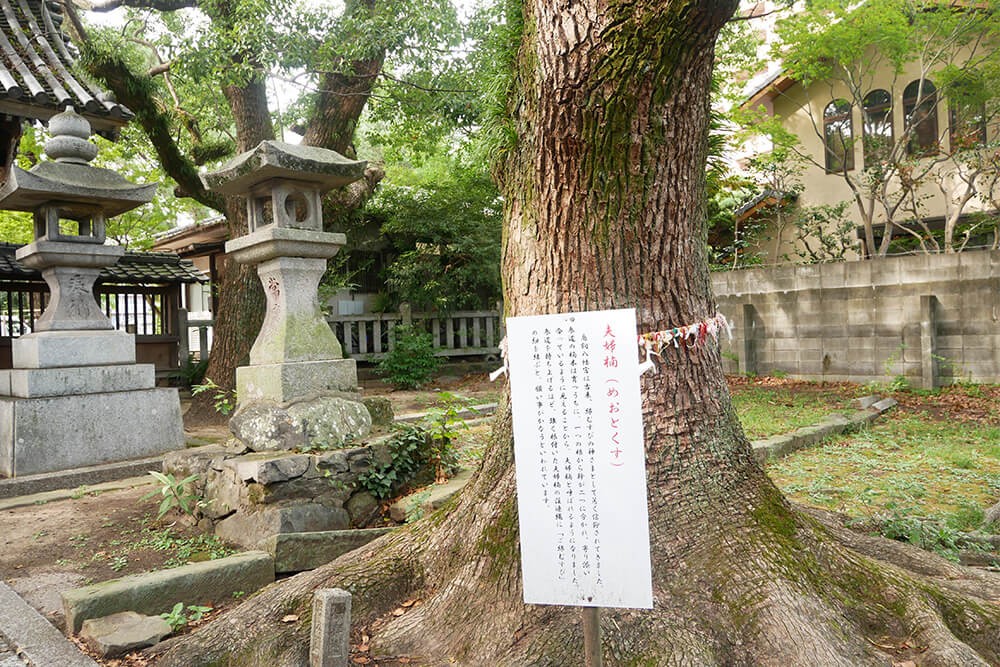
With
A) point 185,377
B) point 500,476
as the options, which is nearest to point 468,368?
point 185,377

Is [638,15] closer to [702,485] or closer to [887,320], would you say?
[702,485]

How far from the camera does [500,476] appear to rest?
3.30m

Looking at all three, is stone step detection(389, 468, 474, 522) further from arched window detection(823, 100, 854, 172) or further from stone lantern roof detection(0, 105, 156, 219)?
arched window detection(823, 100, 854, 172)

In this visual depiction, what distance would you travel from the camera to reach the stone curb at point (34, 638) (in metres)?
3.14

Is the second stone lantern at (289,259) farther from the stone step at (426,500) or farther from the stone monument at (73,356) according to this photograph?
the stone monument at (73,356)

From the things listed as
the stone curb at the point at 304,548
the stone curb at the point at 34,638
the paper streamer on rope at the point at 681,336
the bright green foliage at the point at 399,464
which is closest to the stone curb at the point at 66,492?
the stone curb at the point at 34,638

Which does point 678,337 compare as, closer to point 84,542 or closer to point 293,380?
point 293,380

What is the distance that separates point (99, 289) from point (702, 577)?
13106mm

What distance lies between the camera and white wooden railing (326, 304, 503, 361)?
47.0ft

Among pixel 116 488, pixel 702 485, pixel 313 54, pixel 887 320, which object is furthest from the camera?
pixel 887 320

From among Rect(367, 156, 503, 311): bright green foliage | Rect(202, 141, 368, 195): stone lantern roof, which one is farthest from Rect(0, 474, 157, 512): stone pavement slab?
Rect(367, 156, 503, 311): bright green foliage

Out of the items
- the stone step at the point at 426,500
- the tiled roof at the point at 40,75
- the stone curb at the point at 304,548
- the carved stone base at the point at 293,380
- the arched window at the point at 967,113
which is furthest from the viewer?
the arched window at the point at 967,113

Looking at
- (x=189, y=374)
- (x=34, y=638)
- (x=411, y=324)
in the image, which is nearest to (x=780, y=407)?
(x=411, y=324)

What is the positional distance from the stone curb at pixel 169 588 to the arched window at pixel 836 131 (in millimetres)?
16368
